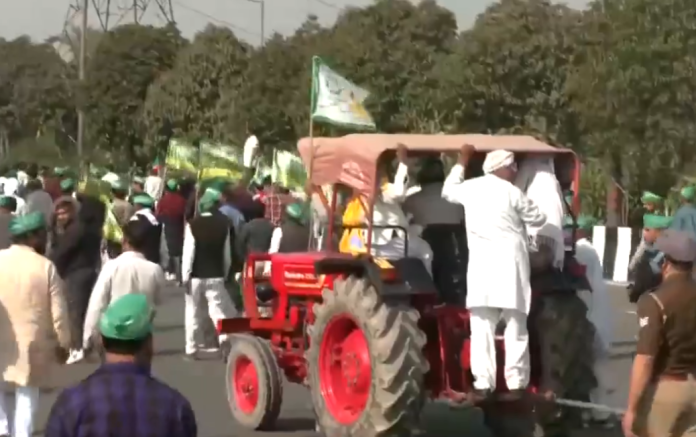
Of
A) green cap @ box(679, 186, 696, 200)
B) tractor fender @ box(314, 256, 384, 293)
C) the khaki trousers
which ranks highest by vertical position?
green cap @ box(679, 186, 696, 200)

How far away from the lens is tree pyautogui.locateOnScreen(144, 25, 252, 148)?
1999 inches

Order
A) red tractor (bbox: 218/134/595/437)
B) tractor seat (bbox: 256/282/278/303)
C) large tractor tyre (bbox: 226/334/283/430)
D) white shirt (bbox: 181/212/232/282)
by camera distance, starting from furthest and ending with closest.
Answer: white shirt (bbox: 181/212/232/282) < tractor seat (bbox: 256/282/278/303) < large tractor tyre (bbox: 226/334/283/430) < red tractor (bbox: 218/134/595/437)

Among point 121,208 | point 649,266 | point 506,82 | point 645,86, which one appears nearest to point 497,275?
point 649,266

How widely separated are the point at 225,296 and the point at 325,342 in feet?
16.9

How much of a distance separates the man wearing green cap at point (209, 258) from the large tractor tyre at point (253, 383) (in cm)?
331

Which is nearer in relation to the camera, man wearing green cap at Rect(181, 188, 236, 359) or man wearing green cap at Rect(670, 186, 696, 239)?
man wearing green cap at Rect(670, 186, 696, 239)

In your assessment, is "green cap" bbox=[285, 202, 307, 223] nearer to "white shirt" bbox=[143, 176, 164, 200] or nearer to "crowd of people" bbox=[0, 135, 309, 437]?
"crowd of people" bbox=[0, 135, 309, 437]

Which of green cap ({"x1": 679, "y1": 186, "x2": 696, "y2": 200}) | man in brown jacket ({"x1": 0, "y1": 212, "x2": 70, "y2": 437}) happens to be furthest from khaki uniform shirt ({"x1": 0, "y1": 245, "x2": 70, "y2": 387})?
green cap ({"x1": 679, "y1": 186, "x2": 696, "y2": 200})

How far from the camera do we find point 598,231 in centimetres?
2769

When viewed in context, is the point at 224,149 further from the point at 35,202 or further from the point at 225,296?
the point at 225,296

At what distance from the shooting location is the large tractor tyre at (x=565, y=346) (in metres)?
9.68

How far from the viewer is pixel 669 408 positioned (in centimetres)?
708

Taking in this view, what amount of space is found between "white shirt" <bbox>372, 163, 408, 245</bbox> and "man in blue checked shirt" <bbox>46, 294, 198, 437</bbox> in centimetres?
495

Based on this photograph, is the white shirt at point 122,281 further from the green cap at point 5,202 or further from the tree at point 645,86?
the tree at point 645,86
